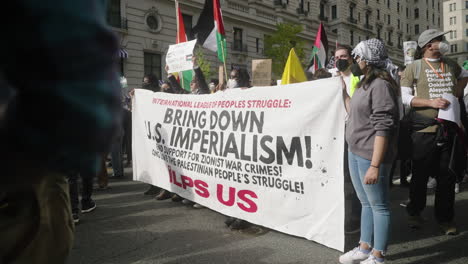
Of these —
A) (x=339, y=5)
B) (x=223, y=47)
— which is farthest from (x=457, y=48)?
(x=223, y=47)

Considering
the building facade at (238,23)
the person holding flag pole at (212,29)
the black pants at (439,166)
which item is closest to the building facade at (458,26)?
the building facade at (238,23)

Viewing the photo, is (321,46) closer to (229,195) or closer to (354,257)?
(229,195)

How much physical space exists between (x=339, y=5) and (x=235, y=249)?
43619mm

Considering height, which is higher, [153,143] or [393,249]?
[153,143]

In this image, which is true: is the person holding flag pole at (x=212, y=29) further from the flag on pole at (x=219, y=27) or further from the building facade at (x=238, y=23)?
the building facade at (x=238, y=23)

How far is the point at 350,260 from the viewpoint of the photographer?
2824 mm

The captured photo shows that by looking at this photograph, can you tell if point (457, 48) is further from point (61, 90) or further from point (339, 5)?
point (61, 90)

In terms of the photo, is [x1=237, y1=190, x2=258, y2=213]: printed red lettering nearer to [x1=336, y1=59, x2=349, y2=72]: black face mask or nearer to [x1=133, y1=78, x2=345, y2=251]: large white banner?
[x1=133, y1=78, x2=345, y2=251]: large white banner

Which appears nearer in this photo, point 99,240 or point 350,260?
point 350,260

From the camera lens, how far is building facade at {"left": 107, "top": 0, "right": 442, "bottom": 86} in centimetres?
2150

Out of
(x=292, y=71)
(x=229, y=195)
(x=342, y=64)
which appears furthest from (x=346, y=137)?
(x=292, y=71)

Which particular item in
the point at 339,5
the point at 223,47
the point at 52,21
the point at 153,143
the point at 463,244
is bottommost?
the point at 463,244

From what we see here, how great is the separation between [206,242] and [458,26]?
8957cm

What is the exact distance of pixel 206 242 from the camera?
339 centimetres
